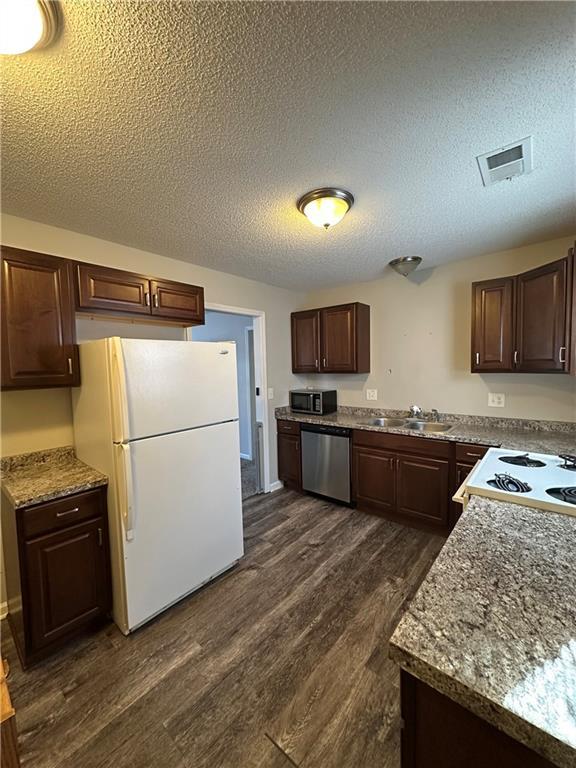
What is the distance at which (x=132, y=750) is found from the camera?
1267 millimetres

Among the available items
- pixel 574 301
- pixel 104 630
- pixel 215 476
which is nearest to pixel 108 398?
pixel 215 476

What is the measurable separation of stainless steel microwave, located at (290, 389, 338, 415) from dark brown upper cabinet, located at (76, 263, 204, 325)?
5.40ft

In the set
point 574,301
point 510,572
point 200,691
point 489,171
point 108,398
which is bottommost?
point 200,691

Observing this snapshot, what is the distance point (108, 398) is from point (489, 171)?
2.33 meters

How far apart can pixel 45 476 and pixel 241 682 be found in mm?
1530

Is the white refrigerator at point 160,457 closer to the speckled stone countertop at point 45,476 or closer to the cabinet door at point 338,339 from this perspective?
the speckled stone countertop at point 45,476

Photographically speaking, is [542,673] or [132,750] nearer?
[542,673]

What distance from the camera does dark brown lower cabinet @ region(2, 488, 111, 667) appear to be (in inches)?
62.4

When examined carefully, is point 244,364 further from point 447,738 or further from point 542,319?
point 447,738

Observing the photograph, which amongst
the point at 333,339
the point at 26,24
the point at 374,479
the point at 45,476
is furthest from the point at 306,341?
the point at 26,24

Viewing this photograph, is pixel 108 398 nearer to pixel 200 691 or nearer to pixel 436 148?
pixel 200 691

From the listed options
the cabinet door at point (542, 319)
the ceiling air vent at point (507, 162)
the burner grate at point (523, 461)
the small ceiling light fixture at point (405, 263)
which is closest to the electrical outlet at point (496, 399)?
the cabinet door at point (542, 319)

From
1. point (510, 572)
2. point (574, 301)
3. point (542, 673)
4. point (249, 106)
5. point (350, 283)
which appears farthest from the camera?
point (350, 283)

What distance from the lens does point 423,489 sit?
9.23 feet
